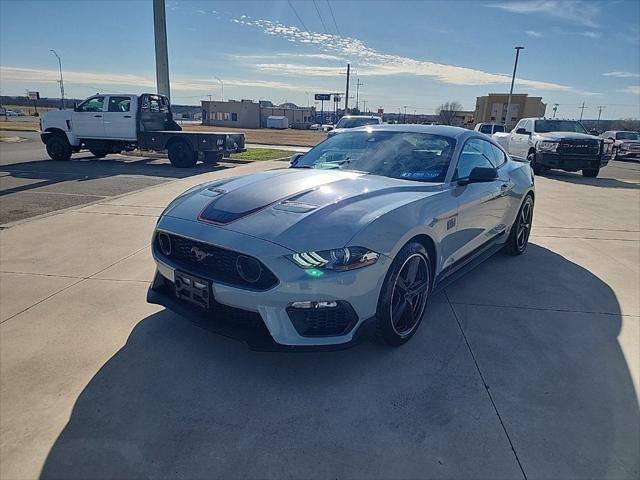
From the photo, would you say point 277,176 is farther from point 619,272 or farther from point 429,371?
point 619,272

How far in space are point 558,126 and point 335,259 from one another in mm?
15277

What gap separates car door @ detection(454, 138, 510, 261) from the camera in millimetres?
3561

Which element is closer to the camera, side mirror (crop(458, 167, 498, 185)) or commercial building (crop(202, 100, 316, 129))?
side mirror (crop(458, 167, 498, 185))

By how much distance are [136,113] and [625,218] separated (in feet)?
43.9

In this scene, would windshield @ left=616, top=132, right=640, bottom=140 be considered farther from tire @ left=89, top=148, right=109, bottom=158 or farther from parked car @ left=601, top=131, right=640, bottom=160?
tire @ left=89, top=148, right=109, bottom=158

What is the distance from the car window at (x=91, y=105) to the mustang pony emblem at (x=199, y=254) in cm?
1352

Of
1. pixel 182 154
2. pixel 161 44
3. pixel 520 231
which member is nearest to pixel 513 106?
pixel 161 44

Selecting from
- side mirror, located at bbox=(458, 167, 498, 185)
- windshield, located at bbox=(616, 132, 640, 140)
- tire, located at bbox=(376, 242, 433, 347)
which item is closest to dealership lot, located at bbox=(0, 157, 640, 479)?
tire, located at bbox=(376, 242, 433, 347)

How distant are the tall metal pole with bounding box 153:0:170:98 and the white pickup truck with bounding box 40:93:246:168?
3.91m

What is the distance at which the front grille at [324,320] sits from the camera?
93.9 inches

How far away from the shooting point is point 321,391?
2.45 metres

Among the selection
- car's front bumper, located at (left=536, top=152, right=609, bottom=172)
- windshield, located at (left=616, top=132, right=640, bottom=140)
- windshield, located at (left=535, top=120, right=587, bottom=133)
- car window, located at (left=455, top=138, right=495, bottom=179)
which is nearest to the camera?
car window, located at (left=455, top=138, right=495, bottom=179)

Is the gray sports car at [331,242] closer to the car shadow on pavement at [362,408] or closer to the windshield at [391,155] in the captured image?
the windshield at [391,155]

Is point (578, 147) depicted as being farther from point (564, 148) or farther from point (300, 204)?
point (300, 204)
